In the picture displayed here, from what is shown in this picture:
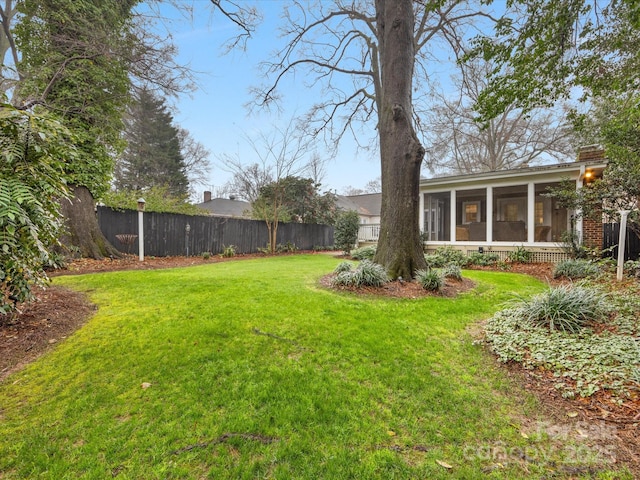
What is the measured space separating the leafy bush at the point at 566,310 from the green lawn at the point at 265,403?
88cm

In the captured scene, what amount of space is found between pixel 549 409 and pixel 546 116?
68.6ft

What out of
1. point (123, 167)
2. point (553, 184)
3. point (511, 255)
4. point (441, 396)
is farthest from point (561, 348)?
point (123, 167)

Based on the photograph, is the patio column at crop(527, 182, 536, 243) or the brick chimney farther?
the brick chimney

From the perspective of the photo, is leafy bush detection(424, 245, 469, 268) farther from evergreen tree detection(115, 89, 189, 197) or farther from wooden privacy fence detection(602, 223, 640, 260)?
evergreen tree detection(115, 89, 189, 197)

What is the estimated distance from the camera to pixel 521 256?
29.9ft

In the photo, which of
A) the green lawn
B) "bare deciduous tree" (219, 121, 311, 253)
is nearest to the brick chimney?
"bare deciduous tree" (219, 121, 311, 253)

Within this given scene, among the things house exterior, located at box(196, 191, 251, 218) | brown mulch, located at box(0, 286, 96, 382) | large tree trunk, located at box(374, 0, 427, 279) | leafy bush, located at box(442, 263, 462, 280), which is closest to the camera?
brown mulch, located at box(0, 286, 96, 382)

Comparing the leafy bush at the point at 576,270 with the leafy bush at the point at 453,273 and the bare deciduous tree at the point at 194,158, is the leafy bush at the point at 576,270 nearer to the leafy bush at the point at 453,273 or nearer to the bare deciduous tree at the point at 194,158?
the leafy bush at the point at 453,273

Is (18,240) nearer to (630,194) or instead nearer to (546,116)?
(630,194)

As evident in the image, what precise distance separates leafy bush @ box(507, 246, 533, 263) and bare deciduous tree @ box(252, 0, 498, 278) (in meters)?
5.02

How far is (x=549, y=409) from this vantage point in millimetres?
2119

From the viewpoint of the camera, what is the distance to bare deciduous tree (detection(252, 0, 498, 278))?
6.01 m

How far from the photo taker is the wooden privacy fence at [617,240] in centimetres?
748

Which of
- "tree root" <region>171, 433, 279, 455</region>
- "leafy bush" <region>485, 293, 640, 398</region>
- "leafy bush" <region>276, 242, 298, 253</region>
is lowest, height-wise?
"tree root" <region>171, 433, 279, 455</region>
